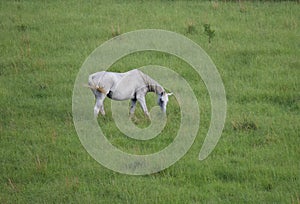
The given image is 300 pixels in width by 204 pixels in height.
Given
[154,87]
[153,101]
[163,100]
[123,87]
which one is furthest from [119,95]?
[153,101]

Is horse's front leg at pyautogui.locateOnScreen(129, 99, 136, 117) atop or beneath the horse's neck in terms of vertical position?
beneath

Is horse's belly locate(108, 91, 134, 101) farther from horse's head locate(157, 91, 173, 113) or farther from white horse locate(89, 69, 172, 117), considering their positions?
horse's head locate(157, 91, 173, 113)

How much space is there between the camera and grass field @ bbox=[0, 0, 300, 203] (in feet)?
35.1

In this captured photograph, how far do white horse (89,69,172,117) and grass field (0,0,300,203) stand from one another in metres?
0.58

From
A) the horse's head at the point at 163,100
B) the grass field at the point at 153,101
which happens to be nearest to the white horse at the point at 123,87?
the horse's head at the point at 163,100

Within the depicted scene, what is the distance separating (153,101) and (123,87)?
1577 mm

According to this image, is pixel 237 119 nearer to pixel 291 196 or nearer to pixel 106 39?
pixel 291 196

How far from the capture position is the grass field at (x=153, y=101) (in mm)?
10711

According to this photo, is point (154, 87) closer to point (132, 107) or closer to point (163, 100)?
point (163, 100)

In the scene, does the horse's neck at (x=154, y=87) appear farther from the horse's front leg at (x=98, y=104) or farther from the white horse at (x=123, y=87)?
the horse's front leg at (x=98, y=104)

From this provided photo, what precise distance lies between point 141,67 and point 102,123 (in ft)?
9.60

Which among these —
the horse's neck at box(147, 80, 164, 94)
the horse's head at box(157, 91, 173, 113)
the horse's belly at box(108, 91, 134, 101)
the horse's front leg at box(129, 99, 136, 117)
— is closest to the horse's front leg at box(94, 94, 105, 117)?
the horse's belly at box(108, 91, 134, 101)

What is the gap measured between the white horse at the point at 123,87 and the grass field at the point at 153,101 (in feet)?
1.89

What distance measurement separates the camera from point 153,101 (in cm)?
1392
